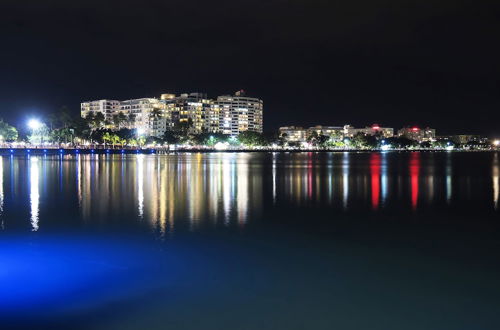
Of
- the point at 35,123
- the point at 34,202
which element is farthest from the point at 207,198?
the point at 35,123

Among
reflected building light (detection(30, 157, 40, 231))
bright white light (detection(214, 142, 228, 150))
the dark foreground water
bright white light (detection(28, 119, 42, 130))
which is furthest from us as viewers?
bright white light (detection(214, 142, 228, 150))

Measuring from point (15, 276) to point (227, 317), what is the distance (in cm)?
473

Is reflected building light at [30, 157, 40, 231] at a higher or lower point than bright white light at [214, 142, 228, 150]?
lower

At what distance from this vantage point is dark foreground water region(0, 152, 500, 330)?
28.0 feet

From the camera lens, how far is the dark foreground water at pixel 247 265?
8547 millimetres

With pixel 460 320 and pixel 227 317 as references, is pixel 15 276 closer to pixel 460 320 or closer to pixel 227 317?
pixel 227 317

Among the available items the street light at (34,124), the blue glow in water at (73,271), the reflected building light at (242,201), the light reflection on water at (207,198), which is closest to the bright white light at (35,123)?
the street light at (34,124)

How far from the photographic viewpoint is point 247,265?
38.8ft

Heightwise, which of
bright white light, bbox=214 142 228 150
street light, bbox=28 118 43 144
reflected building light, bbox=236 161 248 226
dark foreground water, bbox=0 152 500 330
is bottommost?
dark foreground water, bbox=0 152 500 330

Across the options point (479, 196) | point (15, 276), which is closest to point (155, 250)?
point (15, 276)

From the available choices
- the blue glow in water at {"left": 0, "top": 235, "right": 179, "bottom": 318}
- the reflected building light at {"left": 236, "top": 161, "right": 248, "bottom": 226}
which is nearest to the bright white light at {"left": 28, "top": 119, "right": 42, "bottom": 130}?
the reflected building light at {"left": 236, "top": 161, "right": 248, "bottom": 226}

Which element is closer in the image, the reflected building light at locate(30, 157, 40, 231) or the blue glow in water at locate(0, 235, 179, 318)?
the blue glow in water at locate(0, 235, 179, 318)

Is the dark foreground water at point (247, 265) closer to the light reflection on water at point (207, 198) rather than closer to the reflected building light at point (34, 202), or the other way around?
the reflected building light at point (34, 202)

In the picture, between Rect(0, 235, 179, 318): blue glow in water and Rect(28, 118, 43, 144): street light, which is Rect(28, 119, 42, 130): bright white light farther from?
Rect(0, 235, 179, 318): blue glow in water
